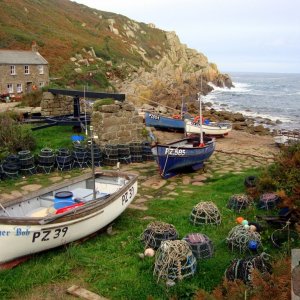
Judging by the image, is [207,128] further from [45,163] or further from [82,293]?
[82,293]

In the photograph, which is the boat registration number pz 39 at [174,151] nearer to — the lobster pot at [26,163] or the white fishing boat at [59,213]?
the white fishing boat at [59,213]

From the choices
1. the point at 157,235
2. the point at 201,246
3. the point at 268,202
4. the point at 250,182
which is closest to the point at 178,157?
the point at 250,182

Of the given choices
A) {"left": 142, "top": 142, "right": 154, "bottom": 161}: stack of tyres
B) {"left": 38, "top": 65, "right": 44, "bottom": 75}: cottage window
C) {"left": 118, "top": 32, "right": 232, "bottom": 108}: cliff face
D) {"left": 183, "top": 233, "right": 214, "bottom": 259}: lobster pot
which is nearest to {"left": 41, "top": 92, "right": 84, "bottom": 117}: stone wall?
{"left": 118, "top": 32, "right": 232, "bottom": 108}: cliff face

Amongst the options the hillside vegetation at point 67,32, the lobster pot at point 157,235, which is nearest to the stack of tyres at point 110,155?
the lobster pot at point 157,235

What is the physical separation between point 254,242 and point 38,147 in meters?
9.78

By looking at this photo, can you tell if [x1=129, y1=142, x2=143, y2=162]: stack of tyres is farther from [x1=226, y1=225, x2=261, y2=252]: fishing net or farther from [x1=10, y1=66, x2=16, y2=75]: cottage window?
[x1=10, y1=66, x2=16, y2=75]: cottage window

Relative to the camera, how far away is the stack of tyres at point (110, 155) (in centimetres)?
1402

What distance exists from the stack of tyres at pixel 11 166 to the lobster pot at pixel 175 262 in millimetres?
6804

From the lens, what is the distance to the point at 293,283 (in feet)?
10.7

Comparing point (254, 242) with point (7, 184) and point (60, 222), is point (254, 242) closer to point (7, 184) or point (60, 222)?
point (60, 222)

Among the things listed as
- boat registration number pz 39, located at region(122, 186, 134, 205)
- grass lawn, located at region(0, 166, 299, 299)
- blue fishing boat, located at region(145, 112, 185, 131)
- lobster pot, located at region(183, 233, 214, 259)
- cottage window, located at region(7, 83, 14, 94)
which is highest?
cottage window, located at region(7, 83, 14, 94)

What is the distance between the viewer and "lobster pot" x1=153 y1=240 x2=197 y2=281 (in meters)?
6.19

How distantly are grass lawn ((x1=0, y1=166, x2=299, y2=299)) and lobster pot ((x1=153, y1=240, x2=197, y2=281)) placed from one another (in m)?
0.13

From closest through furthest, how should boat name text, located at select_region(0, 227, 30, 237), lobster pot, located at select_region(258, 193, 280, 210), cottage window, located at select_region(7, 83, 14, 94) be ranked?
boat name text, located at select_region(0, 227, 30, 237)
lobster pot, located at select_region(258, 193, 280, 210)
cottage window, located at select_region(7, 83, 14, 94)
